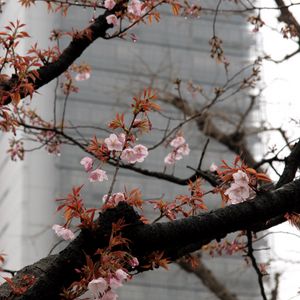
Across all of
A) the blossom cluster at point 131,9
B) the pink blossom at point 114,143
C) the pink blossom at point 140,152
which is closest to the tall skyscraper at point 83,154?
the blossom cluster at point 131,9

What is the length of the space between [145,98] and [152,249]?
2.21 feet

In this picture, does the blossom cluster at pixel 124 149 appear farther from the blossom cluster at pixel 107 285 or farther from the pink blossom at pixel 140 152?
the blossom cluster at pixel 107 285

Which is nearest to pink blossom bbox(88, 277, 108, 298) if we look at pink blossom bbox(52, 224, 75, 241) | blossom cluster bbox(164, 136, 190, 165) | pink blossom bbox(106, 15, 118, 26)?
pink blossom bbox(52, 224, 75, 241)

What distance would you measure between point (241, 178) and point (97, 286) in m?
0.74

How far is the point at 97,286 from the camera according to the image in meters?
3.36

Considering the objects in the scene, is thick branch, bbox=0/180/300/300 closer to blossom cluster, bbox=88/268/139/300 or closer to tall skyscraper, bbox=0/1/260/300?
blossom cluster, bbox=88/268/139/300

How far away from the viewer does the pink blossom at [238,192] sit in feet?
12.1

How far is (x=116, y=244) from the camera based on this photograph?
3404 millimetres

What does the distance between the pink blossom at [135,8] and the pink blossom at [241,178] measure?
220cm

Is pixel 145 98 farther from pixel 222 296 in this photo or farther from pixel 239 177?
pixel 222 296

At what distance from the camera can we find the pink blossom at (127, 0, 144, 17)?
5.61 meters

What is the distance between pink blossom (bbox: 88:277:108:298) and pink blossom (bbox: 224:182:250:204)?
0.68 metres

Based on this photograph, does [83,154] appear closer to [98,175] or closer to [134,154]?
[98,175]

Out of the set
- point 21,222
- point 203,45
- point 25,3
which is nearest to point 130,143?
point 25,3
